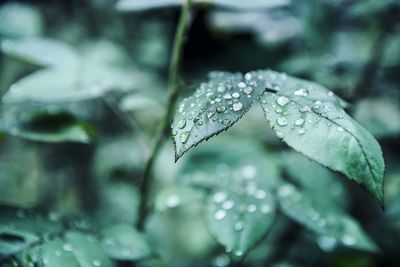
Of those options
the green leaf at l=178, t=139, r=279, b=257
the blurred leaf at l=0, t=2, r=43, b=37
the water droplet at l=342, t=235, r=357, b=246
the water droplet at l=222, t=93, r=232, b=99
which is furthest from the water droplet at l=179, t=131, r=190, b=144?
the blurred leaf at l=0, t=2, r=43, b=37

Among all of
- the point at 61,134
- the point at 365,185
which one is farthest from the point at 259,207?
the point at 61,134

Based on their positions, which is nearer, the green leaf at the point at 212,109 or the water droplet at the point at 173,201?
the green leaf at the point at 212,109

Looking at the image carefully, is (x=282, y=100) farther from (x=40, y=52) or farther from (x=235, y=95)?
(x=40, y=52)

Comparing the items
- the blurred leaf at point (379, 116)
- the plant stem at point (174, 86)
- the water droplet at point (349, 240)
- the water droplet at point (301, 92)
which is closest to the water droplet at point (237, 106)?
the water droplet at point (301, 92)

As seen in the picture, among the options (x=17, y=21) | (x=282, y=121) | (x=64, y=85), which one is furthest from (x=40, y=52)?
(x=282, y=121)

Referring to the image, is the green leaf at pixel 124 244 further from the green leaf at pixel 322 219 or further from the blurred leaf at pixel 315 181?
the blurred leaf at pixel 315 181
